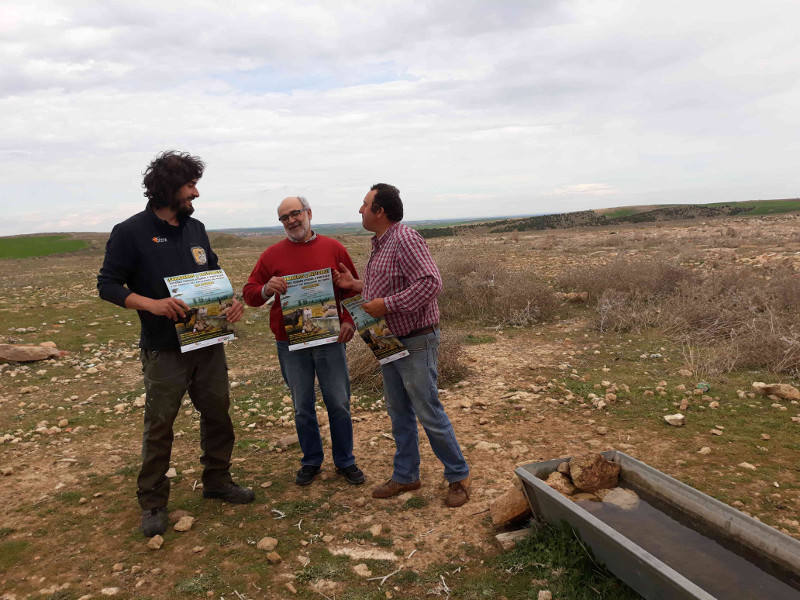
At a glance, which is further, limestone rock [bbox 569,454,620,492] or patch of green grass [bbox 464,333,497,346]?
patch of green grass [bbox 464,333,497,346]

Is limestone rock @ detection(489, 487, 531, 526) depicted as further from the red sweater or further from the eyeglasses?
the eyeglasses

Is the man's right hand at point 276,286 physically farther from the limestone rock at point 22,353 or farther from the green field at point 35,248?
the green field at point 35,248

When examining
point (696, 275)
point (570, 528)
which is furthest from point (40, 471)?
point (696, 275)

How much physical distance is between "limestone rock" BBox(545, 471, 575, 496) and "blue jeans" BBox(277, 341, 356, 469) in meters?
1.41

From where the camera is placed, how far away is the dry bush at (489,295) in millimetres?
8844

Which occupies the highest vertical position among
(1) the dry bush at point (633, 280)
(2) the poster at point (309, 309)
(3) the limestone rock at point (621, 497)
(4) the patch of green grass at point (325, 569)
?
(2) the poster at point (309, 309)

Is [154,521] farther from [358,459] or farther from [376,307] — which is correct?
[376,307]

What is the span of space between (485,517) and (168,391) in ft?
6.72

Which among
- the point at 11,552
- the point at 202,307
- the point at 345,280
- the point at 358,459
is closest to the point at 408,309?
the point at 345,280

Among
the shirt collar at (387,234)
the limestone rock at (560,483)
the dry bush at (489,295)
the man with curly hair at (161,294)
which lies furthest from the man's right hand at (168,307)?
the dry bush at (489,295)

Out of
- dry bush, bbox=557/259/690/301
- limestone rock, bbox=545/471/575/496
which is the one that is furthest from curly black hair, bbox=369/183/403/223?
dry bush, bbox=557/259/690/301

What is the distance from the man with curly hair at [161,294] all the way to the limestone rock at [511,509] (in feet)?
6.21

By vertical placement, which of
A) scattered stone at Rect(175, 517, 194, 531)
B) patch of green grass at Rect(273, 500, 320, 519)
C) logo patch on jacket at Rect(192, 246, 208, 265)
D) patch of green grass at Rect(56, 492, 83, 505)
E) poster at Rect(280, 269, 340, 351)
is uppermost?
logo patch on jacket at Rect(192, 246, 208, 265)

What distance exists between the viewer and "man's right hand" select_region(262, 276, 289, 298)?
10.9ft
